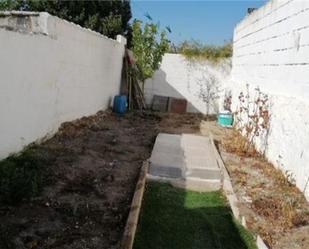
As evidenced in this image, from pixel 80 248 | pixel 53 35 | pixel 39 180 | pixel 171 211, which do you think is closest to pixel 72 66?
pixel 53 35

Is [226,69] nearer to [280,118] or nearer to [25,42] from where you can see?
[280,118]

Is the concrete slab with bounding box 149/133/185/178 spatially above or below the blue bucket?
below

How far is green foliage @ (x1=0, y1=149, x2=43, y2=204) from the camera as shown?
5.01 meters

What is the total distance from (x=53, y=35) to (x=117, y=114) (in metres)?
6.00

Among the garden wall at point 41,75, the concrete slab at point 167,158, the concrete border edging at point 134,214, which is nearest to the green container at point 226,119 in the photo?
the concrete slab at point 167,158

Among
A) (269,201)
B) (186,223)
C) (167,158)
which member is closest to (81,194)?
(186,223)

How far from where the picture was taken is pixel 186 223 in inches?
197

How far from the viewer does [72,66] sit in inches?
379

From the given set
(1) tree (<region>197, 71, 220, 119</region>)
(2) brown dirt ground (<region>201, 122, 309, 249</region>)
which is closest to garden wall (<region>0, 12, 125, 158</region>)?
(2) brown dirt ground (<region>201, 122, 309, 249</region>)

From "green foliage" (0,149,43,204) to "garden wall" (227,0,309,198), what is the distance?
11.7ft

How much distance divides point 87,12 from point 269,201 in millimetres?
16836

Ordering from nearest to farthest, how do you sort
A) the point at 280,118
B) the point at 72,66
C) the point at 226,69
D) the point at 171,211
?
1. the point at 171,211
2. the point at 280,118
3. the point at 72,66
4. the point at 226,69

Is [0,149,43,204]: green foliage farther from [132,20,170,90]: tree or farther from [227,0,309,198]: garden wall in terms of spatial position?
[132,20,170,90]: tree

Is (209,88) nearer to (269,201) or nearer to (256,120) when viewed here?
(256,120)
